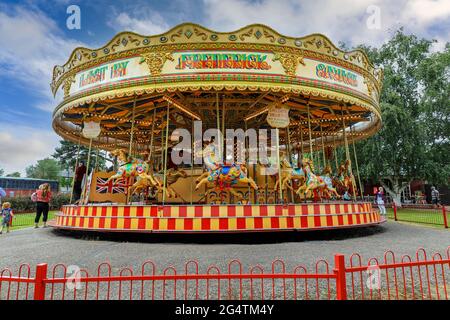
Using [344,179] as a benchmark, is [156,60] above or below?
above

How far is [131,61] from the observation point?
7.98 metres

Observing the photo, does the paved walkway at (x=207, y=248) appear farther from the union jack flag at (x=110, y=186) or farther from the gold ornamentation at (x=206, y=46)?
the gold ornamentation at (x=206, y=46)

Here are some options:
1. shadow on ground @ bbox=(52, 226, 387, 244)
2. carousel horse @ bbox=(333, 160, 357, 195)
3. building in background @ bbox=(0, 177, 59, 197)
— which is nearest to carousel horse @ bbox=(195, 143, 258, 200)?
shadow on ground @ bbox=(52, 226, 387, 244)

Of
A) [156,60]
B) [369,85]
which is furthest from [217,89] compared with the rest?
[369,85]

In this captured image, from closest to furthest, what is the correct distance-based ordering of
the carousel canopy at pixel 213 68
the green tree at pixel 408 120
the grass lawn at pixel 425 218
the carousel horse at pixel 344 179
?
1. the carousel canopy at pixel 213 68
2. the grass lawn at pixel 425 218
3. the carousel horse at pixel 344 179
4. the green tree at pixel 408 120

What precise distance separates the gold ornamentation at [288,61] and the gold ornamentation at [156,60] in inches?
116

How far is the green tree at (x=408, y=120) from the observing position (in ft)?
70.9

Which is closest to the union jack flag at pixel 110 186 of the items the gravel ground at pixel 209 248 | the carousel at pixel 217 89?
the carousel at pixel 217 89

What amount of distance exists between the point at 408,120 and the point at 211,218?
20793mm

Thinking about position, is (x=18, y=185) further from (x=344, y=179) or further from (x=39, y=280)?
(x=39, y=280)

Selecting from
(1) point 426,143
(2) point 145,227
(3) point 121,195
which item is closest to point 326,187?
(2) point 145,227

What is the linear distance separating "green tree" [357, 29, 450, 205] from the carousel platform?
55.9 feet

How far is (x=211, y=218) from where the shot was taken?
6.89 metres
